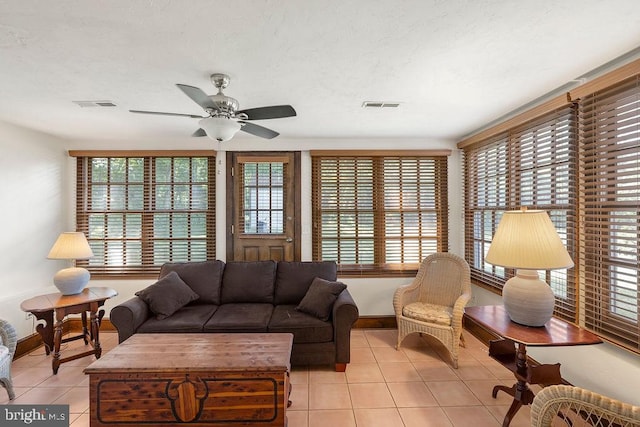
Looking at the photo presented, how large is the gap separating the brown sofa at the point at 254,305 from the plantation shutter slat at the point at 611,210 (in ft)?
6.10

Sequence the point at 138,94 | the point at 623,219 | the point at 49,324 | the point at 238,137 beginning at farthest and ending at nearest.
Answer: the point at 238,137, the point at 49,324, the point at 138,94, the point at 623,219

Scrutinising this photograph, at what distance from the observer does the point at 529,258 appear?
192 centimetres

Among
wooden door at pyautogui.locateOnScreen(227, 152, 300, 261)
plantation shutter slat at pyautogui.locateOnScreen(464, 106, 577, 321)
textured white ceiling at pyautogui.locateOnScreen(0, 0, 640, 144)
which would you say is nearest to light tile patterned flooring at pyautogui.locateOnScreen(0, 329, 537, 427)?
plantation shutter slat at pyautogui.locateOnScreen(464, 106, 577, 321)

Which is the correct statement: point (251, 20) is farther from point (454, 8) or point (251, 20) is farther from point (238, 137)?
point (238, 137)

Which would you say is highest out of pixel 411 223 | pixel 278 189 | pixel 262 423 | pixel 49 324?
pixel 278 189

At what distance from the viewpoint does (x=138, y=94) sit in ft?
7.88

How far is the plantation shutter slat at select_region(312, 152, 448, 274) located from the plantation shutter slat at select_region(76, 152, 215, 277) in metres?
1.52

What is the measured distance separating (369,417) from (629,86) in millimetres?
2861

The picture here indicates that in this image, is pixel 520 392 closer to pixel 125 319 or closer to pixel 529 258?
pixel 529 258

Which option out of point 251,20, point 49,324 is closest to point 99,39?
point 251,20

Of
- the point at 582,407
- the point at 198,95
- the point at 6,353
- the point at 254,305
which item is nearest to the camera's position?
the point at 582,407

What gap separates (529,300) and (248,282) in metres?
2.67

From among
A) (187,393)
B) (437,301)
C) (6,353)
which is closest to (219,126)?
(187,393)

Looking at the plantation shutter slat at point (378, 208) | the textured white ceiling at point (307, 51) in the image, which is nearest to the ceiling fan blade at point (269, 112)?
the textured white ceiling at point (307, 51)
